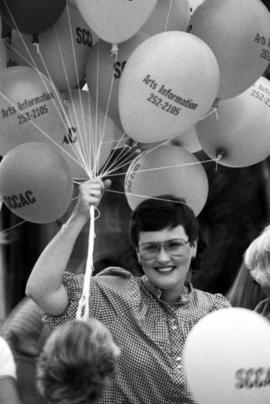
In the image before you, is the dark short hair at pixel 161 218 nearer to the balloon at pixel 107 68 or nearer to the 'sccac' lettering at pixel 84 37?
the balloon at pixel 107 68

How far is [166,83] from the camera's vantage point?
9.70 ft

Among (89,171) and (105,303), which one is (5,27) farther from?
(105,303)

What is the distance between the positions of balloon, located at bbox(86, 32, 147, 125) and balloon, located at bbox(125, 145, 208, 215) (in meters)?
0.22

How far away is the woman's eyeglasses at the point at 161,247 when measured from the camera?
297 centimetres

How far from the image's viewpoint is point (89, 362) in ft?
7.83

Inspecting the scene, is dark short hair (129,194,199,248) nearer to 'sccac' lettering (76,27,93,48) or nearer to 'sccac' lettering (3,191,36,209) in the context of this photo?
'sccac' lettering (3,191,36,209)

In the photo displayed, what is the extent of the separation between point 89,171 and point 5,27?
1.97 feet

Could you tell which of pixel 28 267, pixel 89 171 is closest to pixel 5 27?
pixel 89 171

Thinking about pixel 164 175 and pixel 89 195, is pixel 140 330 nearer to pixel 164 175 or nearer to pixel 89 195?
pixel 89 195

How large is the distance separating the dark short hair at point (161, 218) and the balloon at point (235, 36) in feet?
1.48

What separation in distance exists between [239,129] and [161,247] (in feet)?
2.21

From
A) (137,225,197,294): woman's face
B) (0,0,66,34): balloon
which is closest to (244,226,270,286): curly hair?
(137,225,197,294): woman's face

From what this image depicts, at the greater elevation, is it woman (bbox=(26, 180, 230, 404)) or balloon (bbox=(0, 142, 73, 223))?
balloon (bbox=(0, 142, 73, 223))

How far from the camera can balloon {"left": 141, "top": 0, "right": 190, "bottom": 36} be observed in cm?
323
